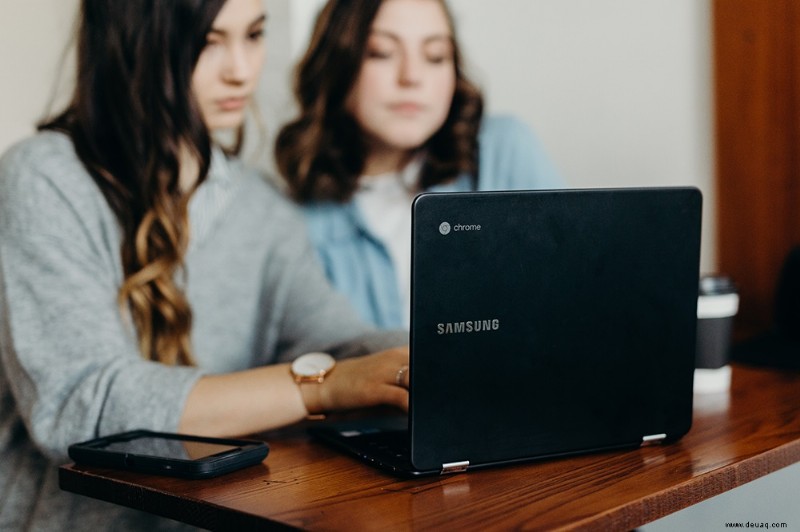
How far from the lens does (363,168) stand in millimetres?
1823

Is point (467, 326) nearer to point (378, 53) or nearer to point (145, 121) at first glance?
point (145, 121)

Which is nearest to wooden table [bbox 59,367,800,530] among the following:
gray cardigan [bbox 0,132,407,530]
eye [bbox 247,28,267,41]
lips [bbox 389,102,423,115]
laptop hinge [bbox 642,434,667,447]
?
laptop hinge [bbox 642,434,667,447]

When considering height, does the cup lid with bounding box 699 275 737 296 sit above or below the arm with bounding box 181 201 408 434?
above

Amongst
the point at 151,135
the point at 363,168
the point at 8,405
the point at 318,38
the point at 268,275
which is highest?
the point at 318,38

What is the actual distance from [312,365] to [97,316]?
0.88 ft

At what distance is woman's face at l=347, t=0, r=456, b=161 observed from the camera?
170 centimetres

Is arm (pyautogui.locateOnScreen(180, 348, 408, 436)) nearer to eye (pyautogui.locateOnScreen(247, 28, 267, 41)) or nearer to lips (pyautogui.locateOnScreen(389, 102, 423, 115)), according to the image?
eye (pyautogui.locateOnScreen(247, 28, 267, 41))

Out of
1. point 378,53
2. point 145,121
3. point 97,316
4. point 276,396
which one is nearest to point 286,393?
point 276,396

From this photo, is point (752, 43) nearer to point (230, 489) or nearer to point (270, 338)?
point (270, 338)

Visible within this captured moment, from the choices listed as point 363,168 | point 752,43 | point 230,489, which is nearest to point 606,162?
point 752,43

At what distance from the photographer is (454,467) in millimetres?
823

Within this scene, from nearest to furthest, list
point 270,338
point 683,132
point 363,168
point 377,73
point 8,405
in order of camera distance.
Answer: point 8,405 → point 270,338 → point 377,73 → point 363,168 → point 683,132

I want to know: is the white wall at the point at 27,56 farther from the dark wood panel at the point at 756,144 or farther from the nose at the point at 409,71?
the dark wood panel at the point at 756,144

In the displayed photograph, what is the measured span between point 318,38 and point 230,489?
1.17 m
